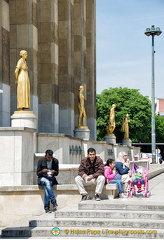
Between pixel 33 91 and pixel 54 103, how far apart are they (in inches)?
132

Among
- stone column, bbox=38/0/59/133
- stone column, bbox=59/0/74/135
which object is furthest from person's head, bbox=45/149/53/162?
stone column, bbox=59/0/74/135

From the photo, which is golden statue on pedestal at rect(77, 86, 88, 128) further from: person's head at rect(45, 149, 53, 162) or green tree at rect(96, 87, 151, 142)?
green tree at rect(96, 87, 151, 142)

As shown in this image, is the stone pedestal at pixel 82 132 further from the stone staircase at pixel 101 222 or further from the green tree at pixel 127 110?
the green tree at pixel 127 110

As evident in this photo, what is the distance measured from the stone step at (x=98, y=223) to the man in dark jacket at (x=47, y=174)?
4.63 feet

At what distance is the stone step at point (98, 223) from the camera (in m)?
12.1

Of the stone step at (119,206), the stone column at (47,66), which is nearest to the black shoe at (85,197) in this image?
the stone step at (119,206)

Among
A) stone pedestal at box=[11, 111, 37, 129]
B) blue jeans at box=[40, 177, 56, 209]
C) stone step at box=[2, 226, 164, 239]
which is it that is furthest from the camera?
stone pedestal at box=[11, 111, 37, 129]

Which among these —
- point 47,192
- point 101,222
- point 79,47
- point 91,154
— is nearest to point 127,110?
→ point 79,47

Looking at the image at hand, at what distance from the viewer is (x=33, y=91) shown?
997 inches

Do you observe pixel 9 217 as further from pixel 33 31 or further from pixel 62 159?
pixel 33 31

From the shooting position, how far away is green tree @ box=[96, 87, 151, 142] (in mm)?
78000

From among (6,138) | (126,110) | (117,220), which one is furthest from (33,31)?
(126,110)

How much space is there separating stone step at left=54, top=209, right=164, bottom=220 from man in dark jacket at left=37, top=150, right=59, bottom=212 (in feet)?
3.25

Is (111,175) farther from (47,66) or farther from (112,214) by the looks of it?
(47,66)
